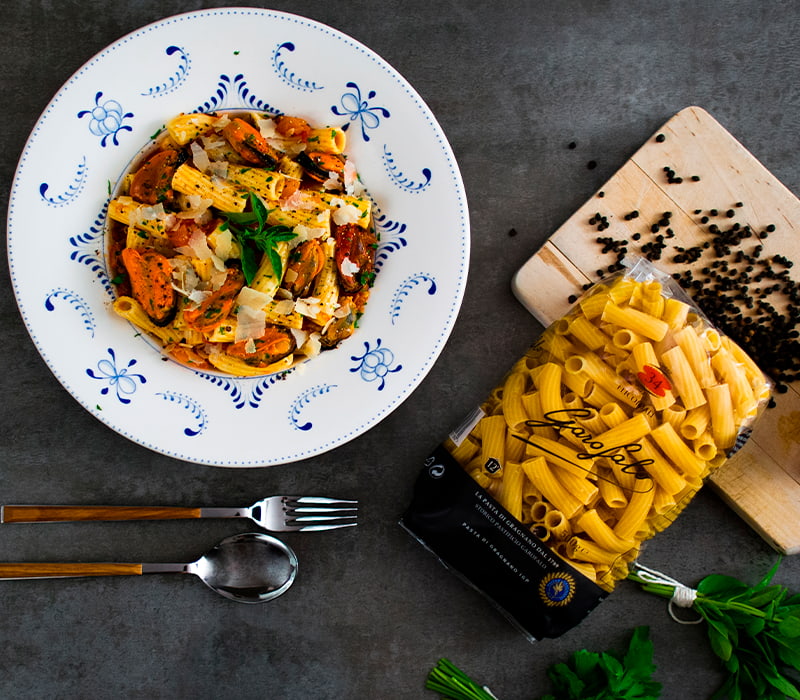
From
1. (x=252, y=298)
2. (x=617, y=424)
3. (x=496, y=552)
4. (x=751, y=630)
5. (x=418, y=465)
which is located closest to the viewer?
(x=252, y=298)

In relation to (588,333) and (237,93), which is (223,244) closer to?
(237,93)

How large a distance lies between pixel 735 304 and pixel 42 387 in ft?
8.72

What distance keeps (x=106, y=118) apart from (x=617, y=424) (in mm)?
1889

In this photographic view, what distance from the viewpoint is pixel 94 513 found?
8.13 feet

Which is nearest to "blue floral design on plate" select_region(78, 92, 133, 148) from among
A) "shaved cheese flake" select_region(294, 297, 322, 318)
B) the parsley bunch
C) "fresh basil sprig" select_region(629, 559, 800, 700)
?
"shaved cheese flake" select_region(294, 297, 322, 318)

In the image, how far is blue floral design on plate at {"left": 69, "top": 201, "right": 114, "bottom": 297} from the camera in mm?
2152

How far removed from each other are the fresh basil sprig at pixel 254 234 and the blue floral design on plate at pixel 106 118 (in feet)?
1.43

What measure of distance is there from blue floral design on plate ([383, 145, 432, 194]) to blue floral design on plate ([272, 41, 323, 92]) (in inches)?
12.0

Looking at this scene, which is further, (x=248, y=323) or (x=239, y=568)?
(x=239, y=568)

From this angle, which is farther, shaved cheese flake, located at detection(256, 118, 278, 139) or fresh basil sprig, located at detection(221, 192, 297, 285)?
shaved cheese flake, located at detection(256, 118, 278, 139)

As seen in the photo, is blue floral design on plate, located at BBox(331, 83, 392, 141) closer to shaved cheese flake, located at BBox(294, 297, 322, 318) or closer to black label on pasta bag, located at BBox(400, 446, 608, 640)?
shaved cheese flake, located at BBox(294, 297, 322, 318)

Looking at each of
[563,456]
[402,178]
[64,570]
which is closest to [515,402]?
[563,456]

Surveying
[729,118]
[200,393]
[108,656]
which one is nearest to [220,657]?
[108,656]

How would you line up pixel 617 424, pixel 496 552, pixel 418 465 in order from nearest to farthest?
pixel 617 424 → pixel 496 552 → pixel 418 465
